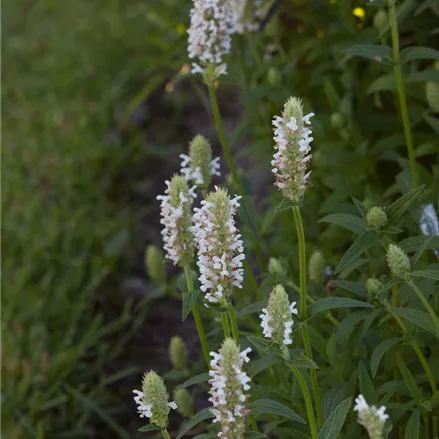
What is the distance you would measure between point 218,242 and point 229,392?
0.31 metres

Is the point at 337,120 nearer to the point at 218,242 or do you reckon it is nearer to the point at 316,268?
the point at 316,268

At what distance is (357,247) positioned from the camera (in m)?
1.99

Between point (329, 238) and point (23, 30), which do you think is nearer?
point (329, 238)

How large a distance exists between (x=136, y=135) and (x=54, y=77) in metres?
0.71

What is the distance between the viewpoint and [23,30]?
611 cm

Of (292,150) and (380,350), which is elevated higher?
(292,150)

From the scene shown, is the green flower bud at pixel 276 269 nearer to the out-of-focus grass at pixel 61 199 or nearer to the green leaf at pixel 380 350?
the green leaf at pixel 380 350

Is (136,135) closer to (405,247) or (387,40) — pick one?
(387,40)

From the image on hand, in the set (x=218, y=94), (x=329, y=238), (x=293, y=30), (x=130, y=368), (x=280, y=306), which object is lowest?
(x=280, y=306)

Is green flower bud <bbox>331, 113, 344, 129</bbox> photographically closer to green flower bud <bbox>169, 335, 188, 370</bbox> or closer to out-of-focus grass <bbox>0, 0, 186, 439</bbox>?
green flower bud <bbox>169, 335, 188, 370</bbox>

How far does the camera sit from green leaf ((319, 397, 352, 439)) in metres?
1.72

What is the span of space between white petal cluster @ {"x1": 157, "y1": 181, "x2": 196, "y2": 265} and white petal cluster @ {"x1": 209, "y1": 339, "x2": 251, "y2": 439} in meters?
0.44

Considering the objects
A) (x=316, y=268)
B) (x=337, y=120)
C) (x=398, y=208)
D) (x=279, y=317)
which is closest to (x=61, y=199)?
(x=337, y=120)

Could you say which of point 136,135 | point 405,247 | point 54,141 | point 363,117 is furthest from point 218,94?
point 405,247
